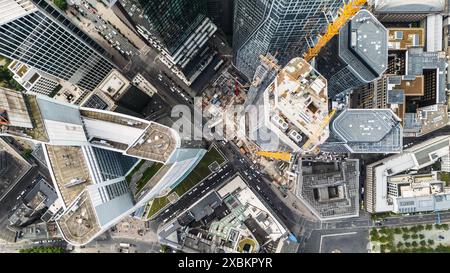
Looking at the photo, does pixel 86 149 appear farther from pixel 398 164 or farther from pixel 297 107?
pixel 398 164

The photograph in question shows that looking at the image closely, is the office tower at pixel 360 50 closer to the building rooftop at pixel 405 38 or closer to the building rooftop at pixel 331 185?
the building rooftop at pixel 405 38

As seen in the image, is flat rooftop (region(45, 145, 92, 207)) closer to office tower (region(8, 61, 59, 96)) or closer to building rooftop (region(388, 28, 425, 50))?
office tower (region(8, 61, 59, 96))

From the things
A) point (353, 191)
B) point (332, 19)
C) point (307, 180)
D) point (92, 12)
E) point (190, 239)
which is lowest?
point (190, 239)

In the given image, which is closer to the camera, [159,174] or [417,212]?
[159,174]

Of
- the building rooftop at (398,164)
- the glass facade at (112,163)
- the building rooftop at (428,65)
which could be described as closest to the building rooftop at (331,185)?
the building rooftop at (398,164)

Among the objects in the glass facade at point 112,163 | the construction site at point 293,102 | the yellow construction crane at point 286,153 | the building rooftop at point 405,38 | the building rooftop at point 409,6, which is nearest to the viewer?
the construction site at point 293,102

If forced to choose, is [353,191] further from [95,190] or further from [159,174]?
[95,190]

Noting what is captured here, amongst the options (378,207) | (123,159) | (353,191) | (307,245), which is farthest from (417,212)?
(123,159)
